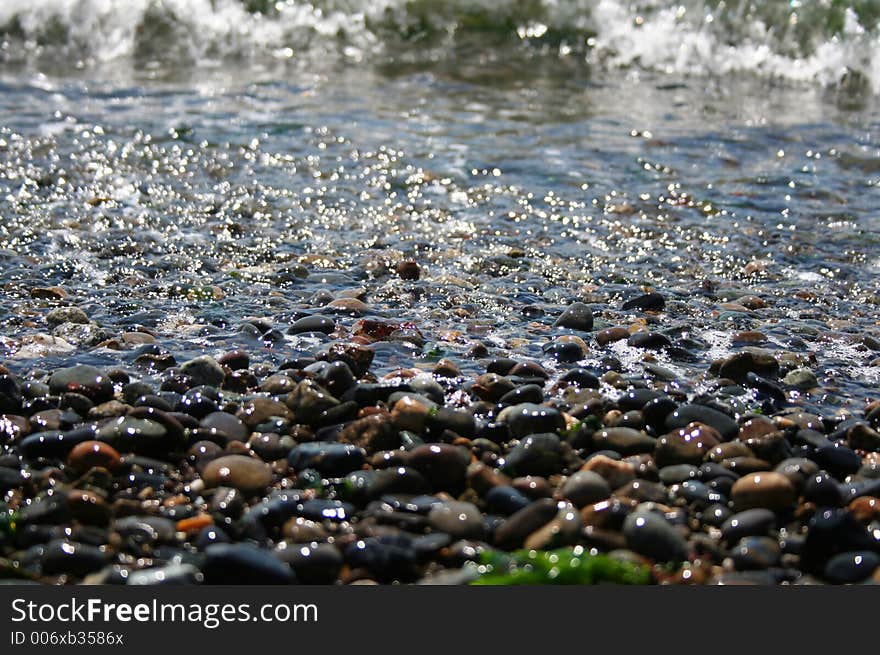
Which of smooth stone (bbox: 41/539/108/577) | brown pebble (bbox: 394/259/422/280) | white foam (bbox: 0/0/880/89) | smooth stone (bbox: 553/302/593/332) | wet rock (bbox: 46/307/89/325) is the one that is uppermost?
white foam (bbox: 0/0/880/89)

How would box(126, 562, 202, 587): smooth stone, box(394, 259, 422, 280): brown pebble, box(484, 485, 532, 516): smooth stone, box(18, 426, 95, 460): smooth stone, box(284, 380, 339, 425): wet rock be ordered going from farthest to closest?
box(394, 259, 422, 280): brown pebble < box(284, 380, 339, 425): wet rock < box(18, 426, 95, 460): smooth stone < box(484, 485, 532, 516): smooth stone < box(126, 562, 202, 587): smooth stone

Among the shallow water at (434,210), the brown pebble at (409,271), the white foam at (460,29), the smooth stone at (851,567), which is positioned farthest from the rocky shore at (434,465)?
the white foam at (460,29)

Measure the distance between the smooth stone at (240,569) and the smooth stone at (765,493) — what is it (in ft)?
4.99

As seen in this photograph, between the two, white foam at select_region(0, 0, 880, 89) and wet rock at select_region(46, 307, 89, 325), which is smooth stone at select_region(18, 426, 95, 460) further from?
white foam at select_region(0, 0, 880, 89)

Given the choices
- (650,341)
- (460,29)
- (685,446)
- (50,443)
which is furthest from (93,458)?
(460,29)

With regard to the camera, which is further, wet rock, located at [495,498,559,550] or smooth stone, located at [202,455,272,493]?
smooth stone, located at [202,455,272,493]

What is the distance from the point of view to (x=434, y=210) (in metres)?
7.36

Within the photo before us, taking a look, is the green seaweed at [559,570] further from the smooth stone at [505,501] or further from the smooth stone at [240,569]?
the smooth stone at [240,569]

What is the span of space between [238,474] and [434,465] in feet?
2.17

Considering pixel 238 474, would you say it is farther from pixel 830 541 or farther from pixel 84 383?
pixel 830 541

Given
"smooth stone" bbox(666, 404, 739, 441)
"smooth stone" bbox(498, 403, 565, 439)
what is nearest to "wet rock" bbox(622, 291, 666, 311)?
"smooth stone" bbox(666, 404, 739, 441)

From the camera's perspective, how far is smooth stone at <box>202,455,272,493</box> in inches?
142

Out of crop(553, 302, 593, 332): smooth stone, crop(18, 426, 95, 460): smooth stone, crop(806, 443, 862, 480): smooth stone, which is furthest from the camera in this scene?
crop(553, 302, 593, 332): smooth stone

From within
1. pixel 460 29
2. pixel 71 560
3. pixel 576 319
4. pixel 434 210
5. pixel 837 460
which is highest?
pixel 460 29
